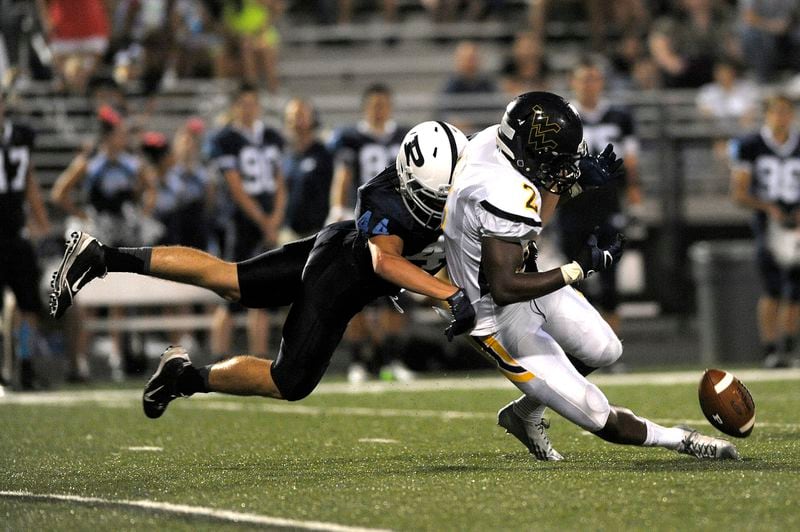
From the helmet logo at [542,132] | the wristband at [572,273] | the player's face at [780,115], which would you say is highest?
the helmet logo at [542,132]

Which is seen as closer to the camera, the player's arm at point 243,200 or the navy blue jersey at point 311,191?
the player's arm at point 243,200

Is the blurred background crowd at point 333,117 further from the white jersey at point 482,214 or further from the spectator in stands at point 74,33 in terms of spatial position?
the white jersey at point 482,214

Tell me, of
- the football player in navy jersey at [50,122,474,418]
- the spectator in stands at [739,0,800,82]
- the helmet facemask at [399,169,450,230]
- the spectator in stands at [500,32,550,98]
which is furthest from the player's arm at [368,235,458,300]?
the spectator in stands at [739,0,800,82]

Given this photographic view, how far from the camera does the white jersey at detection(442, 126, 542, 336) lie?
462cm

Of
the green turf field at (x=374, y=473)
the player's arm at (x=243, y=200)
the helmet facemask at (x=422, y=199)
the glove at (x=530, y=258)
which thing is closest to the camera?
the green turf field at (x=374, y=473)

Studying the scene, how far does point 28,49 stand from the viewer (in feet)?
37.5

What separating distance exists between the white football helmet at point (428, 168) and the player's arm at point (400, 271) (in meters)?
0.14

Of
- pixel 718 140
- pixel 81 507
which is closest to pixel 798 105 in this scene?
pixel 718 140

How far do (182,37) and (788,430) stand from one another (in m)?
7.96

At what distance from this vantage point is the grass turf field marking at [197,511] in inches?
147

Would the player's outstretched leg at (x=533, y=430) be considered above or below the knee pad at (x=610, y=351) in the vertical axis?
below

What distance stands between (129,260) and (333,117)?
7.20m

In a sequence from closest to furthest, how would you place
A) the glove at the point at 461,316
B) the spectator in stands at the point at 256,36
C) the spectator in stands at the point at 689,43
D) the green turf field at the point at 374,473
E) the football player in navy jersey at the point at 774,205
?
the green turf field at the point at 374,473 < the glove at the point at 461,316 < the football player in navy jersey at the point at 774,205 < the spectator in stands at the point at 256,36 < the spectator in stands at the point at 689,43

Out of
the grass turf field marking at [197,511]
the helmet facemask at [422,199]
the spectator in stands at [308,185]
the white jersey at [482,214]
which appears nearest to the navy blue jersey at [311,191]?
the spectator in stands at [308,185]
